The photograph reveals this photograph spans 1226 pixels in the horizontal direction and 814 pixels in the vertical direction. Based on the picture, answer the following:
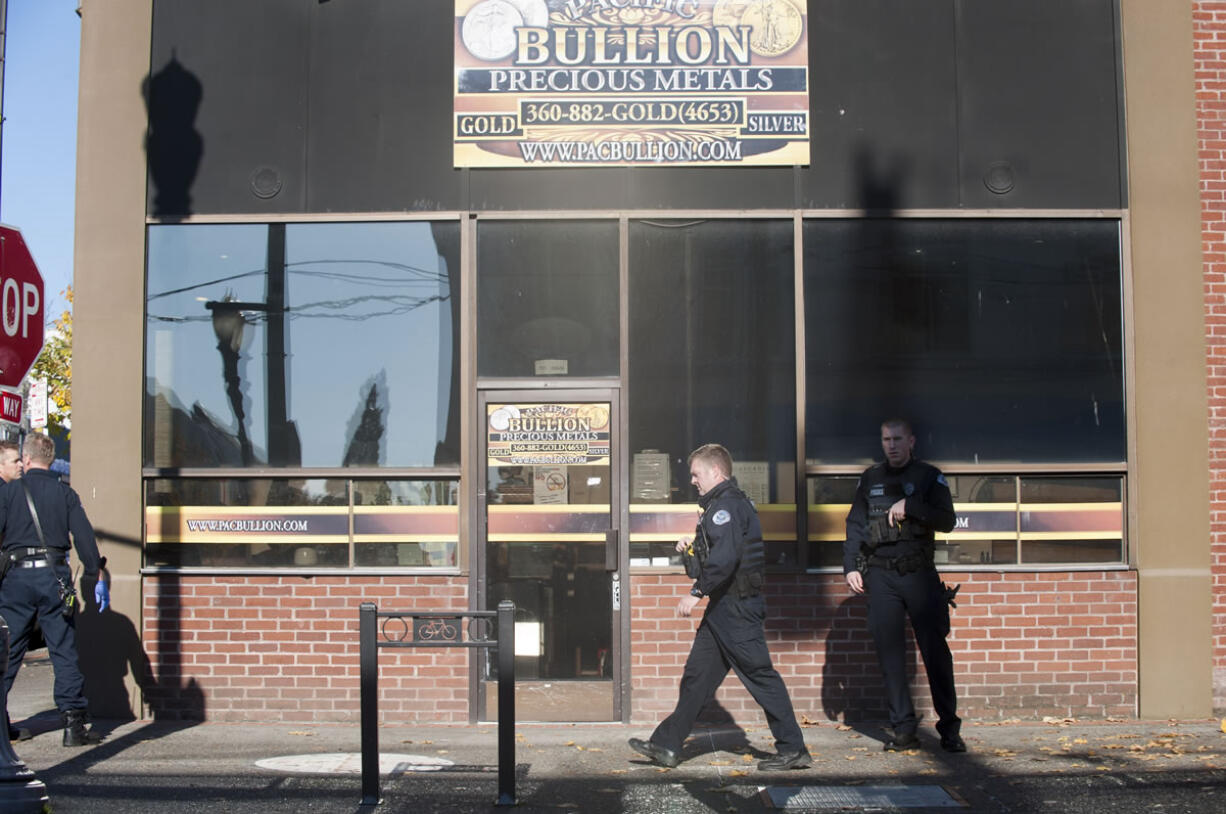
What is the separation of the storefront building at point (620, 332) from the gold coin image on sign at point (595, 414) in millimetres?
75

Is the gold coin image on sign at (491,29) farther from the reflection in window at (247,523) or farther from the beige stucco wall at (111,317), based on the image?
the reflection in window at (247,523)

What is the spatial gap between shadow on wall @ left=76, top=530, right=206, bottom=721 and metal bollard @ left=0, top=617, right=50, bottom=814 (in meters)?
3.08

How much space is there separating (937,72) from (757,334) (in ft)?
7.76

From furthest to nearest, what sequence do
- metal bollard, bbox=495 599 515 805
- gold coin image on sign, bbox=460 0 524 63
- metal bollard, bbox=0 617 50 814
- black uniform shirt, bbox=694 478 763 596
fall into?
1. gold coin image on sign, bbox=460 0 524 63
2. black uniform shirt, bbox=694 478 763 596
3. metal bollard, bbox=495 599 515 805
4. metal bollard, bbox=0 617 50 814

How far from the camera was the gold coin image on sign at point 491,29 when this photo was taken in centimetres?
874

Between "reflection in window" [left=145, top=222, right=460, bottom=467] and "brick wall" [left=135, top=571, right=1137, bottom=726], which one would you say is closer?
"brick wall" [left=135, top=571, right=1137, bottom=726]

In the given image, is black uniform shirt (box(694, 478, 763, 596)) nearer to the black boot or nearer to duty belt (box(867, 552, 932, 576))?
duty belt (box(867, 552, 932, 576))

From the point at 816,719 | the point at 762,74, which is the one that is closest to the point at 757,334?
the point at 762,74

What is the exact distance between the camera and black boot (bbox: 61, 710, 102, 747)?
7738 millimetres

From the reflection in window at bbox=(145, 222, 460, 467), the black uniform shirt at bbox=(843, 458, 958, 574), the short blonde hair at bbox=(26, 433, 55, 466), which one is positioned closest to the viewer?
the black uniform shirt at bbox=(843, 458, 958, 574)

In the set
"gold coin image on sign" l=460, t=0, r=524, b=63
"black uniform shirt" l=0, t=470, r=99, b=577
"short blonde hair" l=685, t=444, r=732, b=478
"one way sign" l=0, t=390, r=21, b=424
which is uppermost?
"gold coin image on sign" l=460, t=0, r=524, b=63

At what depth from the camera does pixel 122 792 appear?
6648 millimetres

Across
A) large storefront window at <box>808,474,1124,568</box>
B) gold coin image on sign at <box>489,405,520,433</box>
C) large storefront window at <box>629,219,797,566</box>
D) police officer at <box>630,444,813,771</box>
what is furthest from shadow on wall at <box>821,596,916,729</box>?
gold coin image on sign at <box>489,405,520,433</box>

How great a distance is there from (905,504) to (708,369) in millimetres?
1886
